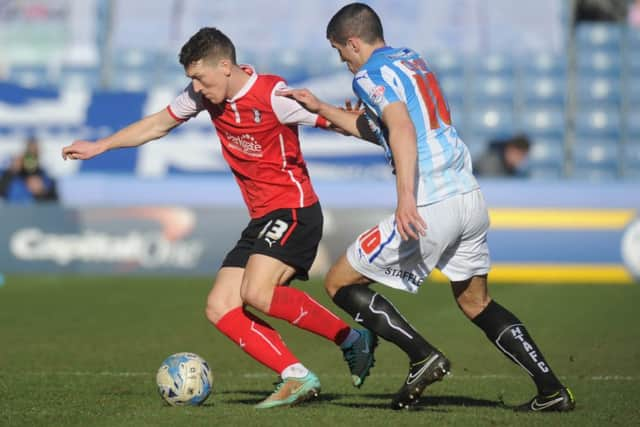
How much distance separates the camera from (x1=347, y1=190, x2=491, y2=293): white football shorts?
235 inches

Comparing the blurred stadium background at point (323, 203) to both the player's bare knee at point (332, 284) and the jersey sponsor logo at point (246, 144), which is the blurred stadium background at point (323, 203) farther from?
the jersey sponsor logo at point (246, 144)

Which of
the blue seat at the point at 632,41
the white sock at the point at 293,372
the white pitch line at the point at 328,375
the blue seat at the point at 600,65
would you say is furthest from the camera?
the blue seat at the point at 632,41

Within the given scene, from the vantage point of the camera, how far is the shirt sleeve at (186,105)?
273 inches

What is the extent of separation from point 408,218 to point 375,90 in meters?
0.70

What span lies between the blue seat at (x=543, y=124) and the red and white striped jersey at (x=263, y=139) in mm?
14148

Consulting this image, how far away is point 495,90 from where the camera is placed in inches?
822

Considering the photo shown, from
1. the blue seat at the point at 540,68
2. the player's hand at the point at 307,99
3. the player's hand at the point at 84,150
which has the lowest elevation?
the blue seat at the point at 540,68

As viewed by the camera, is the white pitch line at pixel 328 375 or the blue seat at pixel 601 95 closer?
the white pitch line at pixel 328 375

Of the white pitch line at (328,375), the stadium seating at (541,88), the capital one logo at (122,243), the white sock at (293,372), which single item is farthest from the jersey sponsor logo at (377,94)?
the stadium seating at (541,88)

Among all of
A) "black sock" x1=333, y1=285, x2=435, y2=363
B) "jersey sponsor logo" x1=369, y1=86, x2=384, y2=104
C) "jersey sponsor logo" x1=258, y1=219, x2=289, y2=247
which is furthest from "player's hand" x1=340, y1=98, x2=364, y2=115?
"black sock" x1=333, y1=285, x2=435, y2=363

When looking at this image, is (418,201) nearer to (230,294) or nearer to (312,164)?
(230,294)

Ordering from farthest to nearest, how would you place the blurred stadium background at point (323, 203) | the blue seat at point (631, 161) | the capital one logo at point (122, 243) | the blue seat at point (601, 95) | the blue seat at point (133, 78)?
the blue seat at point (133, 78) < the blue seat at point (601, 95) < the blue seat at point (631, 161) < the capital one logo at point (122, 243) < the blurred stadium background at point (323, 203)

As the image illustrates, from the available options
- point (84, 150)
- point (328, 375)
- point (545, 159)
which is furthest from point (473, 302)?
point (545, 159)

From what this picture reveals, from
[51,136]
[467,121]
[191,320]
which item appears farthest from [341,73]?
[191,320]
